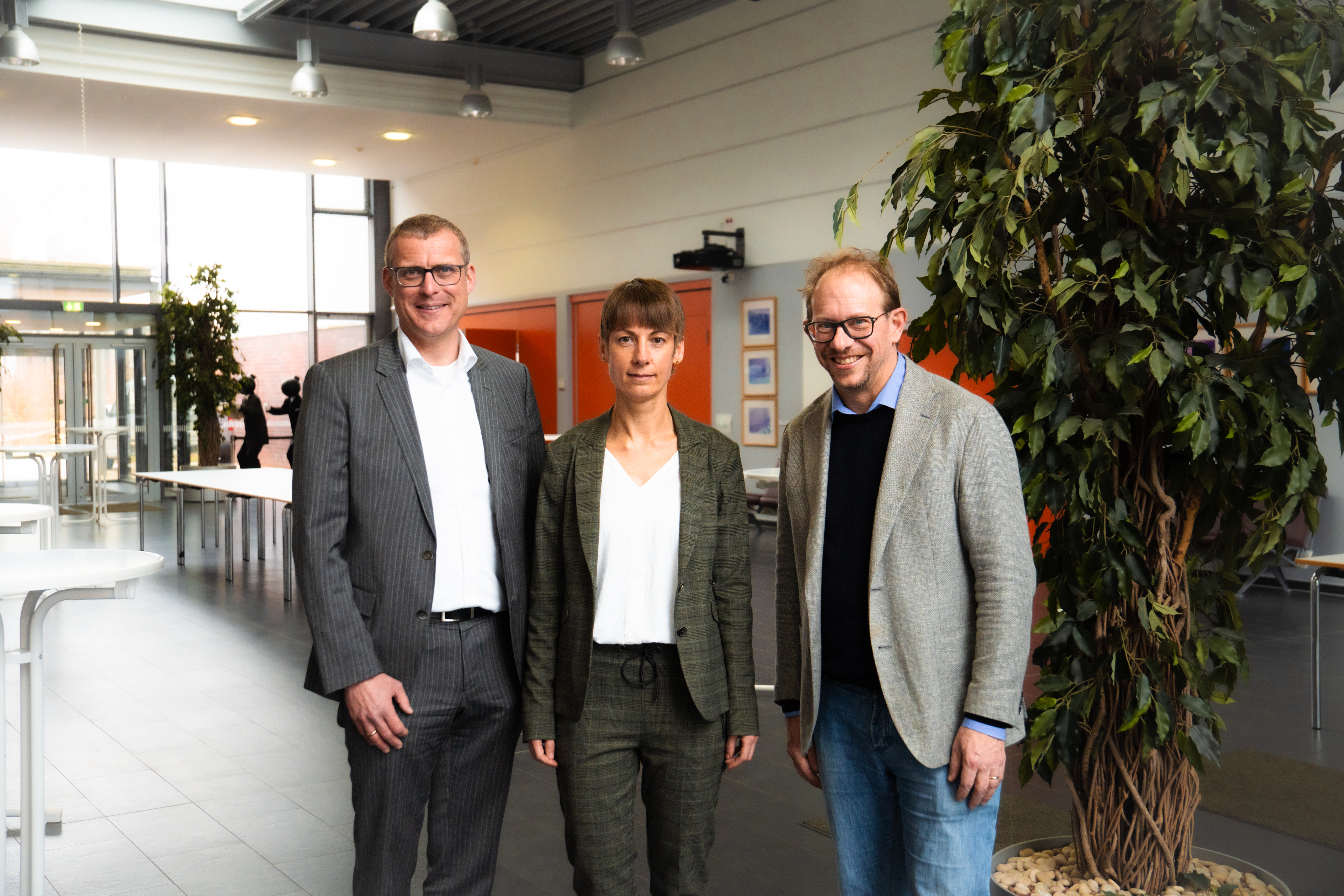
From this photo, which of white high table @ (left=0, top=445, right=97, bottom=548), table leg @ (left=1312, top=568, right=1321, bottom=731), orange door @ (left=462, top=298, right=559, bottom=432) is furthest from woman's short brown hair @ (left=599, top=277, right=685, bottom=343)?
orange door @ (left=462, top=298, right=559, bottom=432)

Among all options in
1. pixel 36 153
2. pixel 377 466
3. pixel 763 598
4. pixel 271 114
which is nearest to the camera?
pixel 377 466

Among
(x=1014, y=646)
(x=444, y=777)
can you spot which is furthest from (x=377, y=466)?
(x=1014, y=646)

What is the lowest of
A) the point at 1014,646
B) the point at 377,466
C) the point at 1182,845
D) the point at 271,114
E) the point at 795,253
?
the point at 1182,845

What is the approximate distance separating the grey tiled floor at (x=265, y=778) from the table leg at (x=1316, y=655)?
74 millimetres

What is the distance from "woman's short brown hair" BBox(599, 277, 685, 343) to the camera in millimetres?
2119

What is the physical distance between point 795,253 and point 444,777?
8.83m

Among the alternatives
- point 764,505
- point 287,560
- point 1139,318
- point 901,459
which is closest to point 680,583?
point 901,459

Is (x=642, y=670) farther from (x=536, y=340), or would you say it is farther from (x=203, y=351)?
(x=203, y=351)

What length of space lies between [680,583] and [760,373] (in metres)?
9.02

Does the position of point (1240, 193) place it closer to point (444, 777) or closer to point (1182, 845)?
point (1182, 845)

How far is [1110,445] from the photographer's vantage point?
92.4 inches

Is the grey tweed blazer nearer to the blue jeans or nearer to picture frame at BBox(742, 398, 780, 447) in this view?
the blue jeans

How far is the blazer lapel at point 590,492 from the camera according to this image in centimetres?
211

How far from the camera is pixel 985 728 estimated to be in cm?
187
